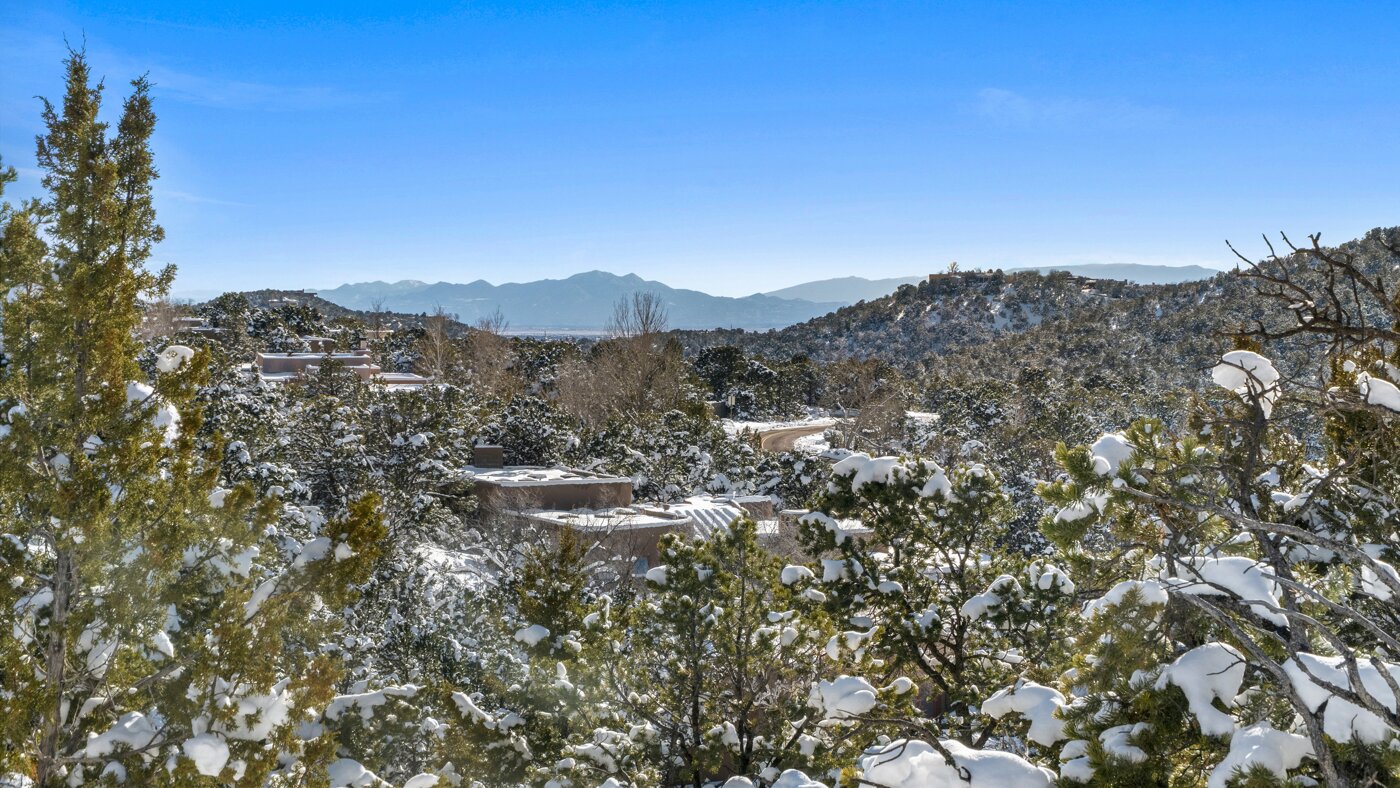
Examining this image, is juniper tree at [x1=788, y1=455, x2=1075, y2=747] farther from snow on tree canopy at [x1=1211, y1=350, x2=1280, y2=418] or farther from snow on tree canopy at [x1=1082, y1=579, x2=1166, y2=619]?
snow on tree canopy at [x1=1211, y1=350, x2=1280, y2=418]

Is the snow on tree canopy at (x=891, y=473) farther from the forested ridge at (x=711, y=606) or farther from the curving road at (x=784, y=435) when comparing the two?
the curving road at (x=784, y=435)

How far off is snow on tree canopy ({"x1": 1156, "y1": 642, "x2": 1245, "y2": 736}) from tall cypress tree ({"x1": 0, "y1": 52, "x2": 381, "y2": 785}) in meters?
4.56

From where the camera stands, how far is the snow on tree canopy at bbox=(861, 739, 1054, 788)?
12.2ft

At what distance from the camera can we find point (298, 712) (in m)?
5.33

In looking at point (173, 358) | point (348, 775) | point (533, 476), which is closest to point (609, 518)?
point (533, 476)

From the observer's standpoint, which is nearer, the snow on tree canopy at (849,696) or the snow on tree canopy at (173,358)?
the snow on tree canopy at (173,358)

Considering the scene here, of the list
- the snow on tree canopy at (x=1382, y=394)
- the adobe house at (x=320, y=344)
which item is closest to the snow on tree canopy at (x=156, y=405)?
the snow on tree canopy at (x=1382, y=394)

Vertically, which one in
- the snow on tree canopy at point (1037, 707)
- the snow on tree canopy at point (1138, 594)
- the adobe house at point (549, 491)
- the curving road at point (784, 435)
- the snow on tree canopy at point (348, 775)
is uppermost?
the snow on tree canopy at point (1138, 594)

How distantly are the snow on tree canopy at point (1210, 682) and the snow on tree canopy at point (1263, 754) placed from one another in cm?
14

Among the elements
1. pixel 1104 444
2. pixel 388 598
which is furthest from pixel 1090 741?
pixel 388 598

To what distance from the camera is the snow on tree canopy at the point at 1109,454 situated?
13.4 feet

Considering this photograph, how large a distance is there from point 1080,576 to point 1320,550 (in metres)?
1.65

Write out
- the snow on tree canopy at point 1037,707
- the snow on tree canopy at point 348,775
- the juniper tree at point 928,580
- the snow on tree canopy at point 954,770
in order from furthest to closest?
the juniper tree at point 928,580, the snow on tree canopy at point 348,775, the snow on tree canopy at point 1037,707, the snow on tree canopy at point 954,770

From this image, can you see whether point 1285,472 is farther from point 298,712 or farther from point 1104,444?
point 298,712
